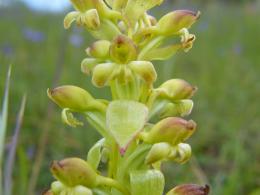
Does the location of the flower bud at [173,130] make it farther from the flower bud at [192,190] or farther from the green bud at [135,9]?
the green bud at [135,9]

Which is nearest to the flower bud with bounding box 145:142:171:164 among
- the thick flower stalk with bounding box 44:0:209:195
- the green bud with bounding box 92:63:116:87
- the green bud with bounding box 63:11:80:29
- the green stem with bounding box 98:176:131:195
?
the thick flower stalk with bounding box 44:0:209:195

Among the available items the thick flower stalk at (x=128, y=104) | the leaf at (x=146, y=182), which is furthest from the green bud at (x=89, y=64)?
the leaf at (x=146, y=182)

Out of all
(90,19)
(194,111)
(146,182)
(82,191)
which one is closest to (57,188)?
(82,191)

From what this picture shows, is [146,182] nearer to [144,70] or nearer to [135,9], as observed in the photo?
[144,70]

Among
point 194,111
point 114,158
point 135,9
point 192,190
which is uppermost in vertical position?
point 135,9

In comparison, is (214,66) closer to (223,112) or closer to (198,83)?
(198,83)
